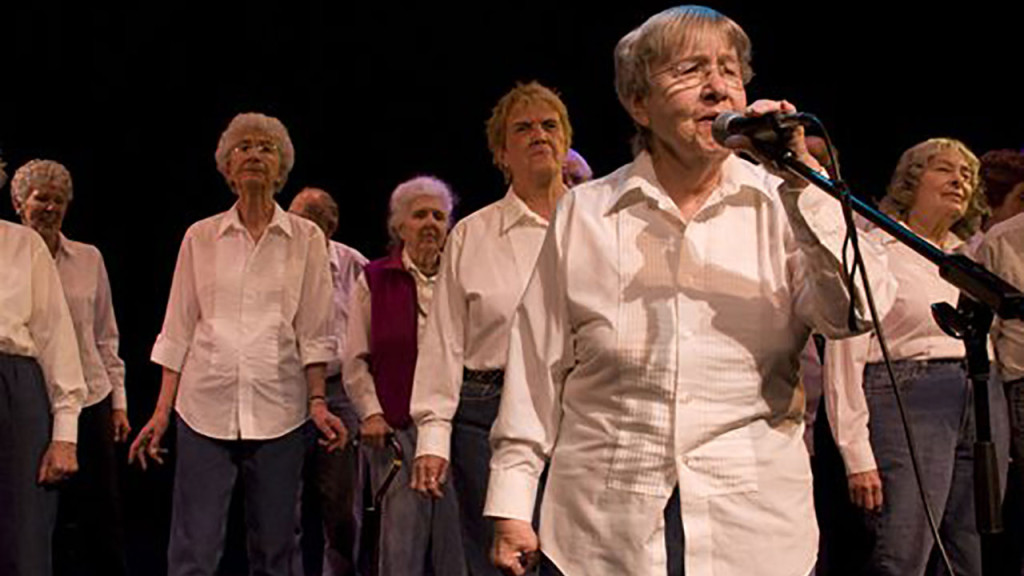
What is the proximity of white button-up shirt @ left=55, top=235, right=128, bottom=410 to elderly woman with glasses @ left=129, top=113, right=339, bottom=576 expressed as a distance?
3.28 feet

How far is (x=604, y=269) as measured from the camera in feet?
7.64

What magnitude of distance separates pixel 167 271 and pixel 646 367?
602 centimetres

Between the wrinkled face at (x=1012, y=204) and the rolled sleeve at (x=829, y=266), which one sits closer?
the rolled sleeve at (x=829, y=266)

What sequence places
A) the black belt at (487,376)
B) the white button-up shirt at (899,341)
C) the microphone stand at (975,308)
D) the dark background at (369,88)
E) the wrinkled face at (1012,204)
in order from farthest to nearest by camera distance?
the dark background at (369,88) → the wrinkled face at (1012,204) → the white button-up shirt at (899,341) → the black belt at (487,376) → the microphone stand at (975,308)

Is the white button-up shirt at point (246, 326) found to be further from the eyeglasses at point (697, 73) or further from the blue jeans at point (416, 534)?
the eyeglasses at point (697, 73)

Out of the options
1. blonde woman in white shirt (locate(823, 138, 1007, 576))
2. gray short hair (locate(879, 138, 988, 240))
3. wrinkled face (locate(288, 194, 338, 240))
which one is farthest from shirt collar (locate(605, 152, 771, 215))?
wrinkled face (locate(288, 194, 338, 240))

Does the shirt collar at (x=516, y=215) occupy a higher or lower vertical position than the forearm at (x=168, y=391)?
higher

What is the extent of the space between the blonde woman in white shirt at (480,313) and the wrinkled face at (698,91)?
4.47 ft

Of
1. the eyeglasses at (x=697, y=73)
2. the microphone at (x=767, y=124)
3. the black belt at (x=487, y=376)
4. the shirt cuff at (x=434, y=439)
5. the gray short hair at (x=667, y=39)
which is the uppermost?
the gray short hair at (x=667, y=39)

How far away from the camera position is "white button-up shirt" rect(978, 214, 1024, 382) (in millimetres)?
4566

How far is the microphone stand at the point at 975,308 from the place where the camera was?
1891 millimetres

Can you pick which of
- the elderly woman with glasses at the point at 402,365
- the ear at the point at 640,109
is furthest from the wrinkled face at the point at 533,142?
the ear at the point at 640,109

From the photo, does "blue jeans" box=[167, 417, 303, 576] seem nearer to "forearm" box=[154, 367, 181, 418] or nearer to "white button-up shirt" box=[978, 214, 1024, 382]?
"forearm" box=[154, 367, 181, 418]

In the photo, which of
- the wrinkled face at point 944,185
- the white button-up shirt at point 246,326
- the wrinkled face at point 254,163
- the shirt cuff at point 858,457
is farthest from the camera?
the wrinkled face at point 254,163
